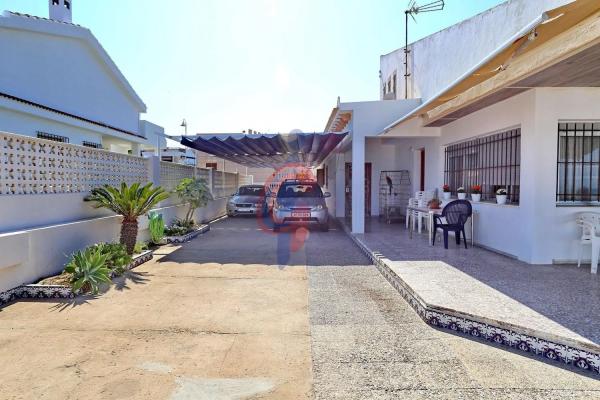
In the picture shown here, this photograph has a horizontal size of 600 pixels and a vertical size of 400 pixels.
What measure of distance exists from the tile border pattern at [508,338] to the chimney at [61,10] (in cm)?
1671

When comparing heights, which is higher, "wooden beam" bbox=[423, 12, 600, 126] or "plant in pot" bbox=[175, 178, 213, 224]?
"wooden beam" bbox=[423, 12, 600, 126]

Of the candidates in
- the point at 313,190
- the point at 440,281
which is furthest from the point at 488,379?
the point at 313,190

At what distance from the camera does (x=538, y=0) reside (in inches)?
294

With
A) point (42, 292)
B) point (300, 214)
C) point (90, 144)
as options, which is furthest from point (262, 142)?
point (42, 292)

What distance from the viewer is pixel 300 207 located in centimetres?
1085

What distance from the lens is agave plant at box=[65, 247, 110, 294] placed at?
17.3 feet

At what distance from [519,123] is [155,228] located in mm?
7772

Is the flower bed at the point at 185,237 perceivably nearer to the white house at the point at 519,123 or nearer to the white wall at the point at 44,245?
the white wall at the point at 44,245

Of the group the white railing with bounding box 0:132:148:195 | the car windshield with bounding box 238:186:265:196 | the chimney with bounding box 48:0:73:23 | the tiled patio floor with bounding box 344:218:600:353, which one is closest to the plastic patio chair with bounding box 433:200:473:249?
the tiled patio floor with bounding box 344:218:600:353

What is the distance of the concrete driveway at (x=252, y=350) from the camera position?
2904mm

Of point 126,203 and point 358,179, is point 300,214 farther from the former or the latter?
point 126,203

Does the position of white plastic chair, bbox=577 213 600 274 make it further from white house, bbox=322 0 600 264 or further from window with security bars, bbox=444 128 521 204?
window with security bars, bbox=444 128 521 204

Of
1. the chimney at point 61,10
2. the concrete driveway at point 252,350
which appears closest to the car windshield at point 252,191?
the chimney at point 61,10

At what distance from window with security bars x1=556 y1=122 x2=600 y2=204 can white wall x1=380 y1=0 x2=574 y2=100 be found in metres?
2.09
